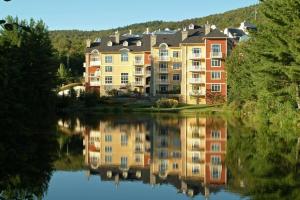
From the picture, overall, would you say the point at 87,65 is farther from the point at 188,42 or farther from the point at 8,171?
the point at 8,171

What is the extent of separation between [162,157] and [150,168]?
3231 millimetres

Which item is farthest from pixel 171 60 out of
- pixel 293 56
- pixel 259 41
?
pixel 293 56

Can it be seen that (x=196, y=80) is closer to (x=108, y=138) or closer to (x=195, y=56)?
(x=195, y=56)

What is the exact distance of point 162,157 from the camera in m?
21.9

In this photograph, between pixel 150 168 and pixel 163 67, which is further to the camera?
pixel 163 67

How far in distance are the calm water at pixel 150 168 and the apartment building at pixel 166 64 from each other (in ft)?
159

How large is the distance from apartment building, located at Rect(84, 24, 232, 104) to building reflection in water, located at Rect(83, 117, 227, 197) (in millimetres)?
43270

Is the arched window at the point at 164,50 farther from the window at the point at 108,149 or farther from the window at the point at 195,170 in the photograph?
the window at the point at 195,170

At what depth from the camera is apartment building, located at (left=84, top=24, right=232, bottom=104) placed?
77.4 metres

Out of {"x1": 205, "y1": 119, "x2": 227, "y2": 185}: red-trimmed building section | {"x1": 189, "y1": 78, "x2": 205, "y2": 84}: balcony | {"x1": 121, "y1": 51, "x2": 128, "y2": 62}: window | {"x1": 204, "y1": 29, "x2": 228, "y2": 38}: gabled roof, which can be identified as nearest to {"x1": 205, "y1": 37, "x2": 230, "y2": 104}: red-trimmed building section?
{"x1": 204, "y1": 29, "x2": 228, "y2": 38}: gabled roof

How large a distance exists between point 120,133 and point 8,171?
60.8 feet

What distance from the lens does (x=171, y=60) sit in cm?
8262

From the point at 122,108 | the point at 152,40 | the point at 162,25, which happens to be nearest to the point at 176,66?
the point at 152,40

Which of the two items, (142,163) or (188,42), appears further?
(188,42)
